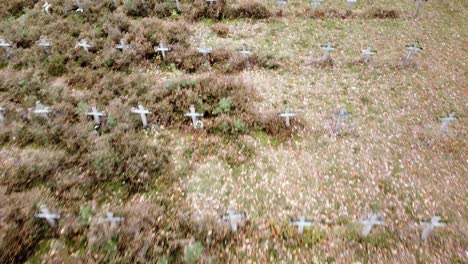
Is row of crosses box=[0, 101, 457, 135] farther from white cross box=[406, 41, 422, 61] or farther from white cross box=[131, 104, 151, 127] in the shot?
white cross box=[406, 41, 422, 61]

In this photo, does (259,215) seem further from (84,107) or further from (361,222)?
(84,107)

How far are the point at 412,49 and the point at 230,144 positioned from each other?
28.2ft

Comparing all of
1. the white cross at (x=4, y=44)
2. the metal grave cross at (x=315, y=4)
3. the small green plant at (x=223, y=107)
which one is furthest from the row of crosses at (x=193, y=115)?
the metal grave cross at (x=315, y=4)

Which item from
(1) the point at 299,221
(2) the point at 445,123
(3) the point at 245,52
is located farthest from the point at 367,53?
(1) the point at 299,221

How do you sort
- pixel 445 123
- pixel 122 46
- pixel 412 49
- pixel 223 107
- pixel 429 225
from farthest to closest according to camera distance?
pixel 122 46 < pixel 412 49 < pixel 223 107 < pixel 445 123 < pixel 429 225

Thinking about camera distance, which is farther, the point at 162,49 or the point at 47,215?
the point at 162,49

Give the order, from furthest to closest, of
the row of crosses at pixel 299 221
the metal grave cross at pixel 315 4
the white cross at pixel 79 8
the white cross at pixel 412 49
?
the metal grave cross at pixel 315 4, the white cross at pixel 79 8, the white cross at pixel 412 49, the row of crosses at pixel 299 221

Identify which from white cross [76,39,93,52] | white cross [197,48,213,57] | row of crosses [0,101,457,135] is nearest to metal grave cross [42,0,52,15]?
white cross [76,39,93,52]

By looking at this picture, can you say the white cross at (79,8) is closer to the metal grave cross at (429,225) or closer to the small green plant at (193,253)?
the small green plant at (193,253)

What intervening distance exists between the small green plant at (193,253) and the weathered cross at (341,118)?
600 cm

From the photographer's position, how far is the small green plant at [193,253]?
8.03m

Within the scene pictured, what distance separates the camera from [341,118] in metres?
11.6

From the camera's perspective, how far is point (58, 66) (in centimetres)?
1384

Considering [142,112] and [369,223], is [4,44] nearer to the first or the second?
[142,112]
